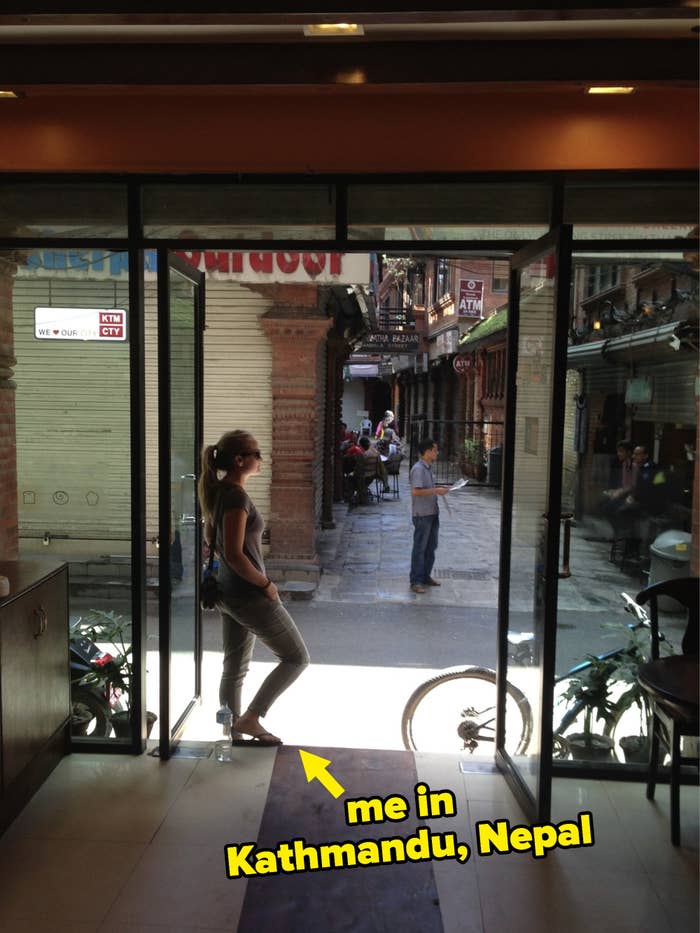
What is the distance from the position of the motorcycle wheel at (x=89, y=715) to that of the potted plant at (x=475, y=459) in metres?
15.0

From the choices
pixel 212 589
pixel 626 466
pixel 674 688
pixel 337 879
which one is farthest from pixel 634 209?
pixel 337 879

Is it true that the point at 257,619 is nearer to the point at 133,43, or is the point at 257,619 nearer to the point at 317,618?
the point at 133,43

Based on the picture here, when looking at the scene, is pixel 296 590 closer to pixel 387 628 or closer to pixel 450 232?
pixel 387 628

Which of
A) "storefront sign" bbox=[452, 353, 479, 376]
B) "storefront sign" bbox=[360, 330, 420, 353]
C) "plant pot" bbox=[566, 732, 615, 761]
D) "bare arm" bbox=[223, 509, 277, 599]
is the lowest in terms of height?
"plant pot" bbox=[566, 732, 615, 761]

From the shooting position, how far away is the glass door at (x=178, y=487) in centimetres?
388

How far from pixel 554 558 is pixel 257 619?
1.64 metres

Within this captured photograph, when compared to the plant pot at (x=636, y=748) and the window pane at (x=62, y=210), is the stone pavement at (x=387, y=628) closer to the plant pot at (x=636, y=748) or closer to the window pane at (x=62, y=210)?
the plant pot at (x=636, y=748)

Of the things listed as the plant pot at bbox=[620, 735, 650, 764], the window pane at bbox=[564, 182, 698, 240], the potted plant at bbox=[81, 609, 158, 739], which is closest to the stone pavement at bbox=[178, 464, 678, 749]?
the potted plant at bbox=[81, 609, 158, 739]

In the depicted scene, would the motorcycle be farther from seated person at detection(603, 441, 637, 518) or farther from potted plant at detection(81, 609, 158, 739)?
seated person at detection(603, 441, 637, 518)

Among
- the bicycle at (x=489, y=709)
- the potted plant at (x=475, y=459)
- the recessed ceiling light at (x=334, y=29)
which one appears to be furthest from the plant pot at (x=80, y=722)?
the potted plant at (x=475, y=459)

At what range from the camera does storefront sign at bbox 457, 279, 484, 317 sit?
76.3 feet

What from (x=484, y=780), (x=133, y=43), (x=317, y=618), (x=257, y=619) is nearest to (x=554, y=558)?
(x=484, y=780)

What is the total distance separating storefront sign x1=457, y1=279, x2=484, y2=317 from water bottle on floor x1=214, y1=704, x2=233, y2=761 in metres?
20.4

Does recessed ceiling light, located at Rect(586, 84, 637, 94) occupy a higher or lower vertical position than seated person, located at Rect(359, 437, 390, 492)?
higher
